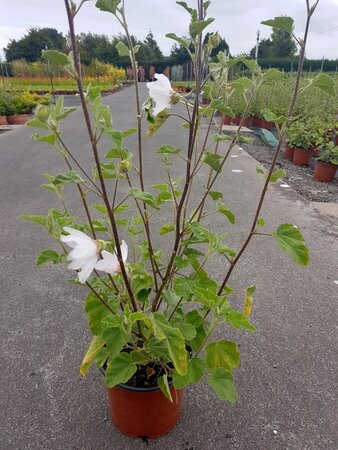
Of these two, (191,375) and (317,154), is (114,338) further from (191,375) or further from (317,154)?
(317,154)

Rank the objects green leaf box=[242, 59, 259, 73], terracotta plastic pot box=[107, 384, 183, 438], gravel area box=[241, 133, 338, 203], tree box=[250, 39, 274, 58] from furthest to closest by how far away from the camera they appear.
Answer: tree box=[250, 39, 274, 58] → gravel area box=[241, 133, 338, 203] → terracotta plastic pot box=[107, 384, 183, 438] → green leaf box=[242, 59, 259, 73]

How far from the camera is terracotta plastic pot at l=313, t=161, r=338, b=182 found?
4.97 m

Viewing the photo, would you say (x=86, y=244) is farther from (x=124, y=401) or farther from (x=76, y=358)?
(x=76, y=358)

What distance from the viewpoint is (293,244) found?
1072 millimetres

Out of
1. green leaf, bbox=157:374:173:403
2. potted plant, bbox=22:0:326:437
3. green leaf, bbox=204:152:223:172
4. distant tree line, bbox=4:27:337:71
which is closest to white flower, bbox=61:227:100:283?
potted plant, bbox=22:0:326:437

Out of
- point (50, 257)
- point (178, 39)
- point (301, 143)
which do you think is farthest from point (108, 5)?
point (301, 143)

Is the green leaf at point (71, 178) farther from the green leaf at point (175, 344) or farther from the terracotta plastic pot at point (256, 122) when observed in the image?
the terracotta plastic pot at point (256, 122)

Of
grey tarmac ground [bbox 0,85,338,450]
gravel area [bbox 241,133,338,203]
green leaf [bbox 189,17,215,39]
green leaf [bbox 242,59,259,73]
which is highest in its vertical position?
green leaf [bbox 189,17,215,39]

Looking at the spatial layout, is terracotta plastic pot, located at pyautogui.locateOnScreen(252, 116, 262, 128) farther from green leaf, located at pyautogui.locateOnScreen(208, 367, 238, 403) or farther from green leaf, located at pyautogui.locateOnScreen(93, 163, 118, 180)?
green leaf, located at pyautogui.locateOnScreen(208, 367, 238, 403)

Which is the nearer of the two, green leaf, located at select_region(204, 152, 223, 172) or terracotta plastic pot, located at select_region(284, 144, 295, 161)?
green leaf, located at select_region(204, 152, 223, 172)

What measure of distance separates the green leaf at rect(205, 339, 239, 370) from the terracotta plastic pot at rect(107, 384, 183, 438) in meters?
0.23

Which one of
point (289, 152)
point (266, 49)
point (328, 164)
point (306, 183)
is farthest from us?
point (266, 49)

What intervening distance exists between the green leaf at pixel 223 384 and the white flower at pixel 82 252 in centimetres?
62

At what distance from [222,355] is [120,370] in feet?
1.14
